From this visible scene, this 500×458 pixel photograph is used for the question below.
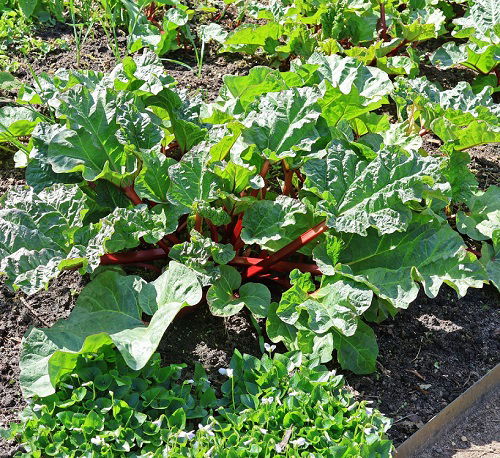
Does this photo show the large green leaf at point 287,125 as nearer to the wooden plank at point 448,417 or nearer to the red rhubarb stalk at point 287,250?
the red rhubarb stalk at point 287,250

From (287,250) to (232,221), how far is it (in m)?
0.28

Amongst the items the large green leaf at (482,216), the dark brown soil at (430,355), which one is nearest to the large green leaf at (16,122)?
the dark brown soil at (430,355)

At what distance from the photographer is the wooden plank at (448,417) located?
114 inches

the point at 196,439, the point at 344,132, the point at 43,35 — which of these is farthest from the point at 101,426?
the point at 43,35

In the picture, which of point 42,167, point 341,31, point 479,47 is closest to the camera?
point 42,167

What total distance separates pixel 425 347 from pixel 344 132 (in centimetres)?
99

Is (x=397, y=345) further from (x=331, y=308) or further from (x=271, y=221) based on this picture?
(x=271, y=221)

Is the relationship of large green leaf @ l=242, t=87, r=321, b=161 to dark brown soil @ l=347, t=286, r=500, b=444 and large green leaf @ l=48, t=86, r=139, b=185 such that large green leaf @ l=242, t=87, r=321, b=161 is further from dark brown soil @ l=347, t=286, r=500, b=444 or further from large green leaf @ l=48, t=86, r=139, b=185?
dark brown soil @ l=347, t=286, r=500, b=444

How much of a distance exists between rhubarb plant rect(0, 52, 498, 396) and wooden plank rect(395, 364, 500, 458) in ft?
Answer: 1.08

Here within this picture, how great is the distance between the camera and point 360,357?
304cm

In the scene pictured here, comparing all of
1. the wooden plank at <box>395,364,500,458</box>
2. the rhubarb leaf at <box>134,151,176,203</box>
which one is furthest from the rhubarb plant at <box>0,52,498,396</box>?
the wooden plank at <box>395,364,500,458</box>

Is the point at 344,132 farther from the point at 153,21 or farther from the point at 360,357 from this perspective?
the point at 153,21

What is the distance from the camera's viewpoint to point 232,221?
3324 millimetres

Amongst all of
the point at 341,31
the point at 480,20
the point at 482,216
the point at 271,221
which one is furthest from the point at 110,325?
the point at 480,20
